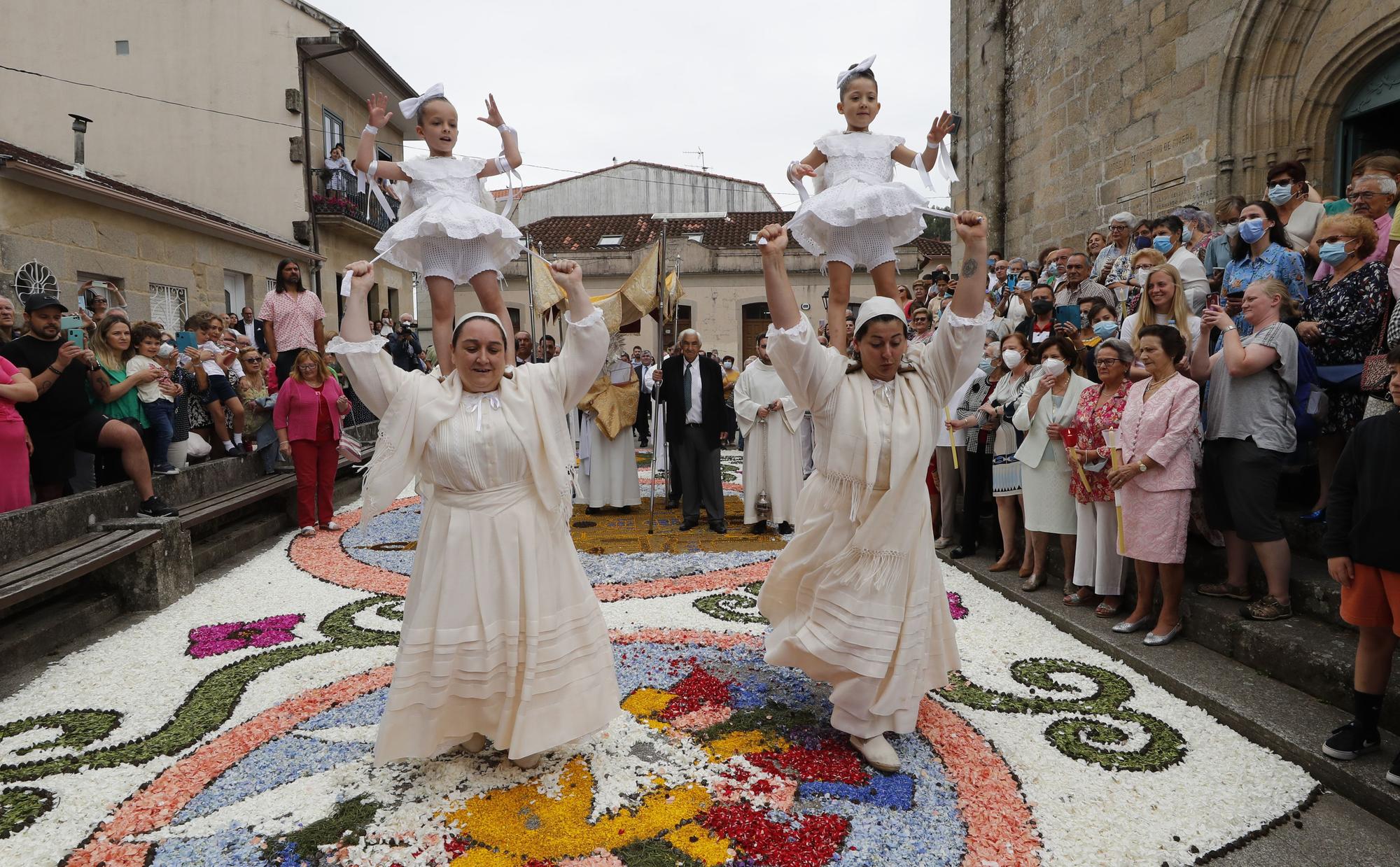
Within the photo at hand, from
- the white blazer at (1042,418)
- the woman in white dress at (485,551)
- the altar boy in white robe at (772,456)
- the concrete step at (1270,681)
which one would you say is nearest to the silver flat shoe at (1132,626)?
the concrete step at (1270,681)

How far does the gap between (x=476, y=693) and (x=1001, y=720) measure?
2.47m

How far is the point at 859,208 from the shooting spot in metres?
4.01

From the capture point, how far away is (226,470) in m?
8.12

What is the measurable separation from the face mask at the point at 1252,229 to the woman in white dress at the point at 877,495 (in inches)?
131

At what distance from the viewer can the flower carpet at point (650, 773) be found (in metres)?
2.99

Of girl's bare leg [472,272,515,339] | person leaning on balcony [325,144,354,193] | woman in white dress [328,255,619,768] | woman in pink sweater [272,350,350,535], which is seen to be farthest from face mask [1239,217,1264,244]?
person leaning on balcony [325,144,354,193]

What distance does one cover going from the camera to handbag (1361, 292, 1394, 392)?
13.5 ft

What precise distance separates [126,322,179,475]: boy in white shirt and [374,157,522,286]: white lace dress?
3789 mm

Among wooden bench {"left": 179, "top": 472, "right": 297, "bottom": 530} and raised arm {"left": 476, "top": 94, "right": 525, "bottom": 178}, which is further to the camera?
wooden bench {"left": 179, "top": 472, "right": 297, "bottom": 530}

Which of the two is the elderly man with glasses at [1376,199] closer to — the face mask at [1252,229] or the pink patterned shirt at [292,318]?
the face mask at [1252,229]

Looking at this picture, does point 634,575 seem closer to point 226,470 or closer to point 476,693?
point 476,693

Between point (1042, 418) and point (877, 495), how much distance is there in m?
2.87

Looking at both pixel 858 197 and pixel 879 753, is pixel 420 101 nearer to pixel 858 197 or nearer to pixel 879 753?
pixel 858 197

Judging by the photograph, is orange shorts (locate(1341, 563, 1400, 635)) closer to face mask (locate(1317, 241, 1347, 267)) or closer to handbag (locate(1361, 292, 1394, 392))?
handbag (locate(1361, 292, 1394, 392))
